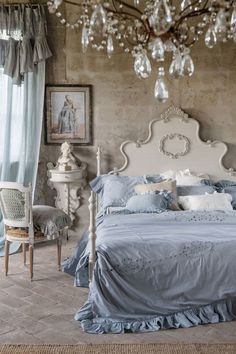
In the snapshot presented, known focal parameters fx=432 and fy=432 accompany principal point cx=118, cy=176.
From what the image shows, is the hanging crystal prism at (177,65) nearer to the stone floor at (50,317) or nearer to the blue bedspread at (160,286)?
the blue bedspread at (160,286)

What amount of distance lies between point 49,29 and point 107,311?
361cm

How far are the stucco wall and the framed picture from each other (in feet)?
0.28

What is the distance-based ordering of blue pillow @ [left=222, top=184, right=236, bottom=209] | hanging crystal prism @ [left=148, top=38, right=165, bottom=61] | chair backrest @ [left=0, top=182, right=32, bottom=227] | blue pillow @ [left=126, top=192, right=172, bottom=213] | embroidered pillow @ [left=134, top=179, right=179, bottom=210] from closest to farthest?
hanging crystal prism @ [left=148, top=38, right=165, bottom=61]
chair backrest @ [left=0, top=182, right=32, bottom=227]
blue pillow @ [left=126, top=192, right=172, bottom=213]
embroidered pillow @ [left=134, top=179, right=179, bottom=210]
blue pillow @ [left=222, top=184, right=236, bottom=209]

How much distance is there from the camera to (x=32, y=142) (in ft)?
17.3

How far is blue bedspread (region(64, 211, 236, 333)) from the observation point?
317 cm

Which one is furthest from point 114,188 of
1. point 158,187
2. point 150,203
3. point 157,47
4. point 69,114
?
point 157,47

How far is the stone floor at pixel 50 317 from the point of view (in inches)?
118

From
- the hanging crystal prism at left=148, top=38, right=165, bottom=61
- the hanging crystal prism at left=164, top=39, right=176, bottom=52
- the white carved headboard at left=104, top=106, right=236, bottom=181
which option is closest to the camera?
the hanging crystal prism at left=148, top=38, right=165, bottom=61

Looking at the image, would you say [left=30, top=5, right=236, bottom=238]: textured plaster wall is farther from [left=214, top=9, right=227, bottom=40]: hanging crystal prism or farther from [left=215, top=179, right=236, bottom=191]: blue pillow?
[left=214, top=9, right=227, bottom=40]: hanging crystal prism

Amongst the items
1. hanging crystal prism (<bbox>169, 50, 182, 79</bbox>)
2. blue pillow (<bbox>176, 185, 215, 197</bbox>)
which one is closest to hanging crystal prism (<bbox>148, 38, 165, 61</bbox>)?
hanging crystal prism (<bbox>169, 50, 182, 79</bbox>)

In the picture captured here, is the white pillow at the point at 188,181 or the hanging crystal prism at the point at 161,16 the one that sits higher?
the hanging crystal prism at the point at 161,16

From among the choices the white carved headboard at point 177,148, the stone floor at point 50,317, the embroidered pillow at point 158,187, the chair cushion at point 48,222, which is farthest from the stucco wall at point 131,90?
the stone floor at point 50,317

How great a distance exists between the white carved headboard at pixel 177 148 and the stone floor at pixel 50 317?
1.77 meters

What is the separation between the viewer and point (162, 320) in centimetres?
317
